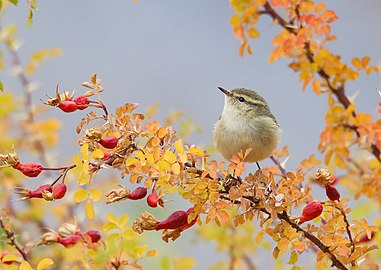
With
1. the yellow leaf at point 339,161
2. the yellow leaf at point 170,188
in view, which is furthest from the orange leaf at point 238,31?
the yellow leaf at point 170,188

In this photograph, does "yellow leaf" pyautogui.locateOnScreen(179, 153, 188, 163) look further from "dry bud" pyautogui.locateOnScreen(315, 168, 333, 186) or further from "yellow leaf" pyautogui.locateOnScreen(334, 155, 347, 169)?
"yellow leaf" pyautogui.locateOnScreen(334, 155, 347, 169)

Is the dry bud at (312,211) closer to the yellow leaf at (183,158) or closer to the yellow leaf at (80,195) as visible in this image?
the yellow leaf at (183,158)

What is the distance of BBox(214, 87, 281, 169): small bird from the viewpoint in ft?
10.3

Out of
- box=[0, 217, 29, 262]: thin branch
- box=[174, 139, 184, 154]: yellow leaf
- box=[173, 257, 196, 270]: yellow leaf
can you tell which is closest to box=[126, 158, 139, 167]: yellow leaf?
box=[174, 139, 184, 154]: yellow leaf

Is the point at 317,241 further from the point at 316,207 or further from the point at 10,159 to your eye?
the point at 10,159

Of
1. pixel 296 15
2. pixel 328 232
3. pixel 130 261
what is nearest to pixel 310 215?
pixel 328 232

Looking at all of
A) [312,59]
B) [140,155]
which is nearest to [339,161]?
[312,59]

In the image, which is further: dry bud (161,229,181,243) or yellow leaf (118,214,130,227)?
yellow leaf (118,214,130,227)

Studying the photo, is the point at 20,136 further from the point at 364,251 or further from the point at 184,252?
the point at 364,251

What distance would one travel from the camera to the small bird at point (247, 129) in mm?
3131

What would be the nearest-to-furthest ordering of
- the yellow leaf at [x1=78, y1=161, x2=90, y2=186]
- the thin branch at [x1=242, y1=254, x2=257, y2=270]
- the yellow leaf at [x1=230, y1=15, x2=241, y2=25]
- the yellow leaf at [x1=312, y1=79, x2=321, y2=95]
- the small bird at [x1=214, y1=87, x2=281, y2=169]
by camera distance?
the yellow leaf at [x1=78, y1=161, x2=90, y2=186]
the yellow leaf at [x1=312, y1=79, x2=321, y2=95]
the yellow leaf at [x1=230, y1=15, x2=241, y2=25]
the thin branch at [x1=242, y1=254, x2=257, y2=270]
the small bird at [x1=214, y1=87, x2=281, y2=169]

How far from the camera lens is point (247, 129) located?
10.6 feet

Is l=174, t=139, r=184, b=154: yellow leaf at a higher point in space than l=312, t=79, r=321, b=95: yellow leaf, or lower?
lower

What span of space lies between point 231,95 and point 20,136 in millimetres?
1099
